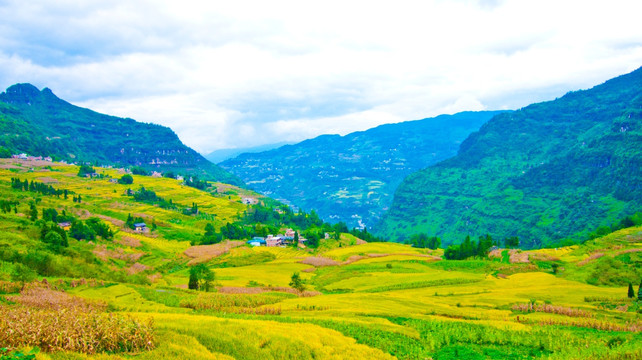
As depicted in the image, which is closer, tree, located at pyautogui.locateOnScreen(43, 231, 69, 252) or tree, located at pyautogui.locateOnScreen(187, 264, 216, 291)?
tree, located at pyautogui.locateOnScreen(187, 264, 216, 291)

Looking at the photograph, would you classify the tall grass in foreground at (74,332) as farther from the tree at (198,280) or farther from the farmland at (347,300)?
the tree at (198,280)

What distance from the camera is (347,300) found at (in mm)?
41656

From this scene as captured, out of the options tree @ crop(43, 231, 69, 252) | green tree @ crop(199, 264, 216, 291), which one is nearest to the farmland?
tree @ crop(43, 231, 69, 252)

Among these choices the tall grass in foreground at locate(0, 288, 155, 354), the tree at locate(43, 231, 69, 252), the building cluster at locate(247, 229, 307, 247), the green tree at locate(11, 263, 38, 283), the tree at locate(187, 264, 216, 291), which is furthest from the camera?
the building cluster at locate(247, 229, 307, 247)

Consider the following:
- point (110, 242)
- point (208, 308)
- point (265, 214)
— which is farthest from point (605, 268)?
point (265, 214)

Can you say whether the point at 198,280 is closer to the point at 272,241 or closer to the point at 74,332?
the point at 74,332

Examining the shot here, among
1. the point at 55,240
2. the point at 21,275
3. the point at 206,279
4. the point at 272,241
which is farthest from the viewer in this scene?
the point at 272,241

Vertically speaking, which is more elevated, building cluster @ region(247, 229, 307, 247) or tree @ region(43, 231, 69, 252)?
tree @ region(43, 231, 69, 252)

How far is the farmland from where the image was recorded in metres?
20.2

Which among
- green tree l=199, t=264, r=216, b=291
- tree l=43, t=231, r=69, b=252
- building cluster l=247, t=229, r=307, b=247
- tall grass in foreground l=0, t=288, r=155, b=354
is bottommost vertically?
building cluster l=247, t=229, r=307, b=247

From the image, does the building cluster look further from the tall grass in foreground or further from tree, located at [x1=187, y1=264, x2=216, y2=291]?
the tall grass in foreground

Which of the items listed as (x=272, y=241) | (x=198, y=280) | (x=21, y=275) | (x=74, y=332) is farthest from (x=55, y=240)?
(x=272, y=241)

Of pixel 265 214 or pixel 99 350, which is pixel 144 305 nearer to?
pixel 99 350

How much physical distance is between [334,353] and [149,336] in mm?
9387
